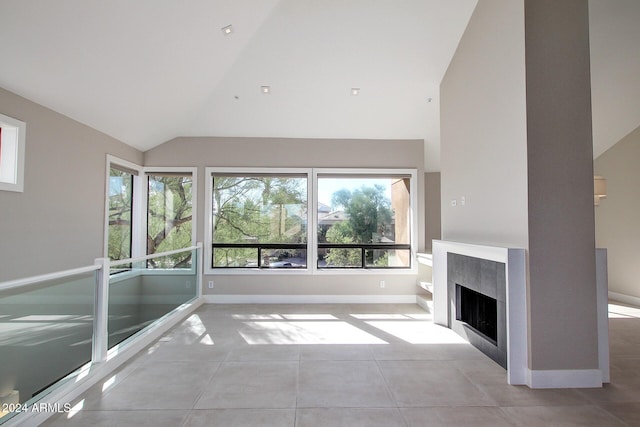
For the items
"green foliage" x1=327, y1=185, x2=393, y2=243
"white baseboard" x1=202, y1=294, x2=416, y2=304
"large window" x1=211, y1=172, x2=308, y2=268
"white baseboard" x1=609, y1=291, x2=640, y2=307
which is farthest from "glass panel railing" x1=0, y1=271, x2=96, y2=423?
"white baseboard" x1=609, y1=291, x2=640, y2=307

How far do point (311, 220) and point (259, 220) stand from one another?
0.91m

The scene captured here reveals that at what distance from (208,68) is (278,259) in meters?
3.16

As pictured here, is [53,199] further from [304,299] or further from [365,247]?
[365,247]

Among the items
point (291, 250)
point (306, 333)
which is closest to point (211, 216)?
point (291, 250)

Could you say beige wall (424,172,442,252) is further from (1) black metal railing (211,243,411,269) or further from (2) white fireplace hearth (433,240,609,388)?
(2) white fireplace hearth (433,240,609,388)

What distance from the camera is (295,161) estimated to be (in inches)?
229

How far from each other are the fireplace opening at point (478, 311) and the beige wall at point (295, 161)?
65.0 inches

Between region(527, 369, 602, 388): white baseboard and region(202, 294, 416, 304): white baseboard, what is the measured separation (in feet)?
9.84

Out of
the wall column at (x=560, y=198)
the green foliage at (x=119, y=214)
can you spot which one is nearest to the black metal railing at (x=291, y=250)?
the green foliage at (x=119, y=214)

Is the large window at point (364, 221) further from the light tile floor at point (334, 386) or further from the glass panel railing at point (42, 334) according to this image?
the glass panel railing at point (42, 334)

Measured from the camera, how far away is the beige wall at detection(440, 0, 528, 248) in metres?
2.91

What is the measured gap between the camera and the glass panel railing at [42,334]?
2119 millimetres

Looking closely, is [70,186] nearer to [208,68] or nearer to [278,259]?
[208,68]

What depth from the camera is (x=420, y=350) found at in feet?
11.7
